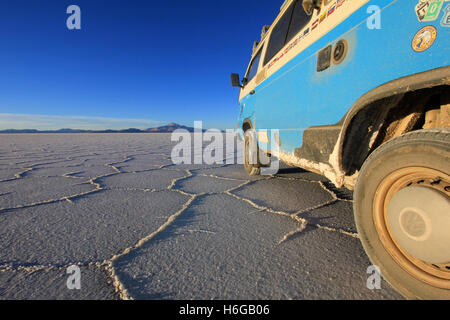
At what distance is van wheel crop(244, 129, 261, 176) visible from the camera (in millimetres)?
2840

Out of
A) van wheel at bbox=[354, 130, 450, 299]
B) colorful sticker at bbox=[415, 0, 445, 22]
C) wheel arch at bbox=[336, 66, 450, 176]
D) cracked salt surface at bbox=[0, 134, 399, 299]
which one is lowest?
cracked salt surface at bbox=[0, 134, 399, 299]

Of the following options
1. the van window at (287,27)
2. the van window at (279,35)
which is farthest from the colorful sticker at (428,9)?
the van window at (279,35)

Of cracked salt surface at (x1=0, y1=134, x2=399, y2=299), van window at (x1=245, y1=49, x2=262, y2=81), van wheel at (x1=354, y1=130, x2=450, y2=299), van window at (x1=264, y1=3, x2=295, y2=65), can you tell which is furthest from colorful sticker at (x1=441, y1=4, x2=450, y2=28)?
van window at (x1=245, y1=49, x2=262, y2=81)

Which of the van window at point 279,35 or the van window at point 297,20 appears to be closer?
the van window at point 297,20

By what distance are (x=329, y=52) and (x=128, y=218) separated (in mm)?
1701

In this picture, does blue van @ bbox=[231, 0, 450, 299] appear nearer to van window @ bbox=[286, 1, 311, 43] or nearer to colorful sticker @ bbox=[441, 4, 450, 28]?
colorful sticker @ bbox=[441, 4, 450, 28]

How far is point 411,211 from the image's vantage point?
773 mm

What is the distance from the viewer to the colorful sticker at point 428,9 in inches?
26.5

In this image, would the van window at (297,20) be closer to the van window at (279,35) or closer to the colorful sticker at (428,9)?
the van window at (279,35)

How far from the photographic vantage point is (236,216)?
5.49ft

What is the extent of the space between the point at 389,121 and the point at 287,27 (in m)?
1.42

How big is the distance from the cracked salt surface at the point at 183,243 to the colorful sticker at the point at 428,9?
102 cm

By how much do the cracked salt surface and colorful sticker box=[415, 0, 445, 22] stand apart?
40.1 inches

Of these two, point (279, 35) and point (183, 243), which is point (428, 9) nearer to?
point (183, 243)
